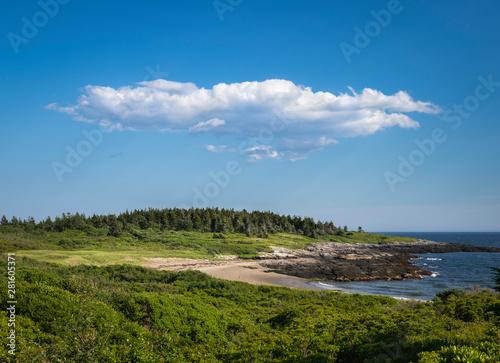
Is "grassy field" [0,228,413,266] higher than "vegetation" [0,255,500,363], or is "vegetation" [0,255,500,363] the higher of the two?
"vegetation" [0,255,500,363]

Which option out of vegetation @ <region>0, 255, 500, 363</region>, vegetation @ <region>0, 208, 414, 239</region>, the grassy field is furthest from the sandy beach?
vegetation @ <region>0, 208, 414, 239</region>

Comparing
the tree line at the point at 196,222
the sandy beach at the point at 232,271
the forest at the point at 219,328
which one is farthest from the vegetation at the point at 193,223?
the forest at the point at 219,328

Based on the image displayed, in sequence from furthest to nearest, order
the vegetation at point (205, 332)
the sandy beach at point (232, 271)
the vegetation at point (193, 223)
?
the vegetation at point (193, 223) → the sandy beach at point (232, 271) → the vegetation at point (205, 332)

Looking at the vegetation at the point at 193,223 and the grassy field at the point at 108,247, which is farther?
the vegetation at the point at 193,223

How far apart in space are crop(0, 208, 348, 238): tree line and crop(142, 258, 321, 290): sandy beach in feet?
131

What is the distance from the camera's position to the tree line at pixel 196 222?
3829 inches

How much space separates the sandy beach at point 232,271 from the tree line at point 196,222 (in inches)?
1572

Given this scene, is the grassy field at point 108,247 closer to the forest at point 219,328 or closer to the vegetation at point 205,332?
the forest at point 219,328

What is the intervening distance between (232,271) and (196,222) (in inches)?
2691

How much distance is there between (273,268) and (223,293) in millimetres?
36300

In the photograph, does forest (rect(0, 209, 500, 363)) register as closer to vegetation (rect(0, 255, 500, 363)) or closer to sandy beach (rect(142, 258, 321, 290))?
vegetation (rect(0, 255, 500, 363))

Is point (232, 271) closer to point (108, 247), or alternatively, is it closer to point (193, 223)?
point (108, 247)

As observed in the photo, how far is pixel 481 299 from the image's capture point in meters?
17.5

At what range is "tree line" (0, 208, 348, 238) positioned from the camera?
97.2 m
